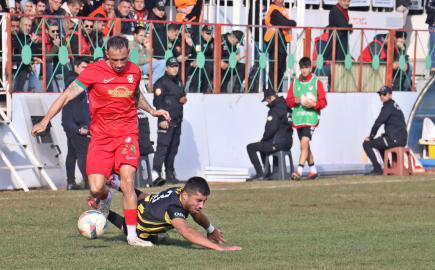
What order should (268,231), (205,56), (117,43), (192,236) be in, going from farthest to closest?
(205,56)
(268,231)
(117,43)
(192,236)

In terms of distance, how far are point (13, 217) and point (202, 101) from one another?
6466 millimetres

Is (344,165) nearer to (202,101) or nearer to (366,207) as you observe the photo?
(202,101)

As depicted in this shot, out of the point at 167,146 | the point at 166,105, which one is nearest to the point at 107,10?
the point at 166,105

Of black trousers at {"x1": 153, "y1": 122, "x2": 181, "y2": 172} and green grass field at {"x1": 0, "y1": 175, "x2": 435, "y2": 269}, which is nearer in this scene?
green grass field at {"x1": 0, "y1": 175, "x2": 435, "y2": 269}

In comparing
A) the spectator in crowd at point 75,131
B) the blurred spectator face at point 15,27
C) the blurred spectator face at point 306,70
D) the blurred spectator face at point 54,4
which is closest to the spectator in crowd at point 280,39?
the blurred spectator face at point 306,70

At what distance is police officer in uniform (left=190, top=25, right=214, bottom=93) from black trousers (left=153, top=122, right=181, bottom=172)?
1929 millimetres

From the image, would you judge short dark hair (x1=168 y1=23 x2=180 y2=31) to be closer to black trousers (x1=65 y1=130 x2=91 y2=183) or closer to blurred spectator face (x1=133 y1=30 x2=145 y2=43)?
blurred spectator face (x1=133 y1=30 x2=145 y2=43)

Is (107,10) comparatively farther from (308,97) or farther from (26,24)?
(308,97)

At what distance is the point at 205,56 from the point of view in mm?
14953

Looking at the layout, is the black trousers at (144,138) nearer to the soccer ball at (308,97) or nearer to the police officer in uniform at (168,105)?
the police officer in uniform at (168,105)

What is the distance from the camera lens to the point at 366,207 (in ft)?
33.1

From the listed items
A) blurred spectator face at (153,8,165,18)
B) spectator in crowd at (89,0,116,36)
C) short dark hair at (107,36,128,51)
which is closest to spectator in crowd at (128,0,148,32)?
blurred spectator face at (153,8,165,18)

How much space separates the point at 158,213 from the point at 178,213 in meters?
0.30

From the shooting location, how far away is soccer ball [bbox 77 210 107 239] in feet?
22.4
